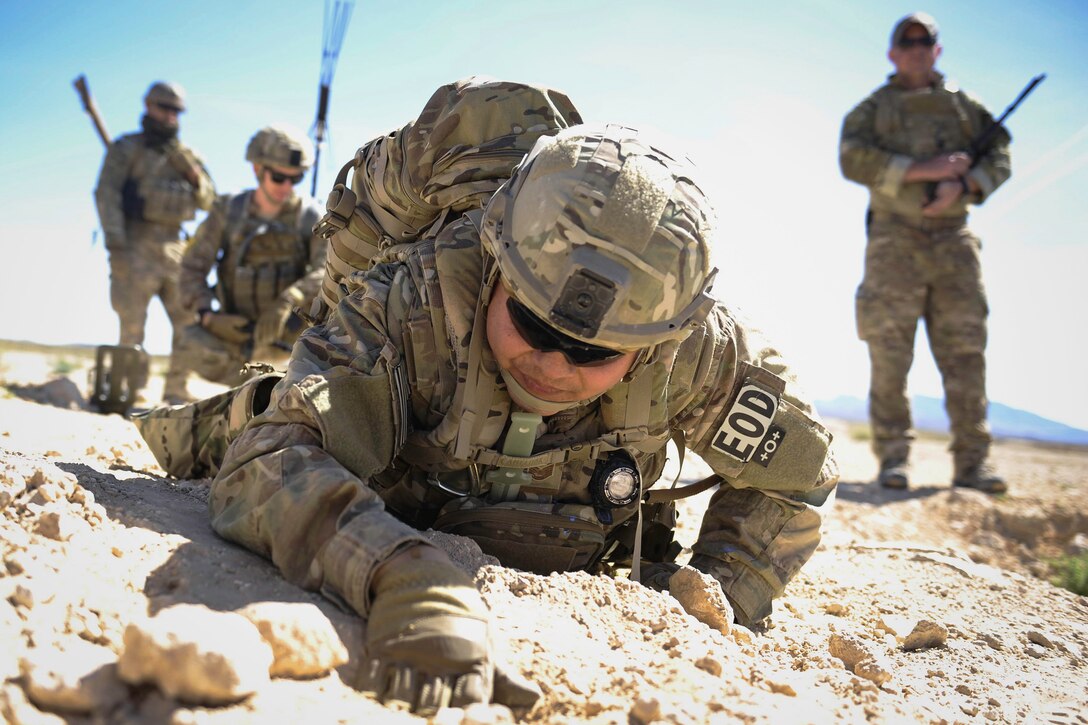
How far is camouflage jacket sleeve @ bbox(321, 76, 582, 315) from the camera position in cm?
317

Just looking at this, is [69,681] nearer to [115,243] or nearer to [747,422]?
[747,422]

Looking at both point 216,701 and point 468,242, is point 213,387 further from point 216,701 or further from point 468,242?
point 216,701

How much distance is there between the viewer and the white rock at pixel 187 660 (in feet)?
4.91

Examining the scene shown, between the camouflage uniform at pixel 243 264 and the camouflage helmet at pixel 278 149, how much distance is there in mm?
370

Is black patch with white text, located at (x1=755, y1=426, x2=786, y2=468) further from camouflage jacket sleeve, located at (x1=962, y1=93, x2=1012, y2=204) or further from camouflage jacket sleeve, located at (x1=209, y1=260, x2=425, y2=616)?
camouflage jacket sleeve, located at (x1=962, y1=93, x2=1012, y2=204)

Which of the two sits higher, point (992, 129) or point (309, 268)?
point (992, 129)

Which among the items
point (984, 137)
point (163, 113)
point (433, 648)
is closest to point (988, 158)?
point (984, 137)

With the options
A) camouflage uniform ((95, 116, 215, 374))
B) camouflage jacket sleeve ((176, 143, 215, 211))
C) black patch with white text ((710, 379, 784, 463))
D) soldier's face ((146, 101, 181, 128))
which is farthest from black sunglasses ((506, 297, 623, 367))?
soldier's face ((146, 101, 181, 128))

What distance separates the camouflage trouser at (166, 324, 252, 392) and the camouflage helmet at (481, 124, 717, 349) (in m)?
6.01

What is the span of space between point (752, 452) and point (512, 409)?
0.84 meters

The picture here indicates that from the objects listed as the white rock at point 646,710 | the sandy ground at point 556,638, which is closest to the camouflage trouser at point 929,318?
the sandy ground at point 556,638

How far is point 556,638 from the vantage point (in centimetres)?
210

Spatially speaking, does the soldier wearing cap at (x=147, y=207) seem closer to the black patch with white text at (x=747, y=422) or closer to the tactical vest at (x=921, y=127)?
the tactical vest at (x=921, y=127)

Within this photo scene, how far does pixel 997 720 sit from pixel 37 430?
4.46 metres
